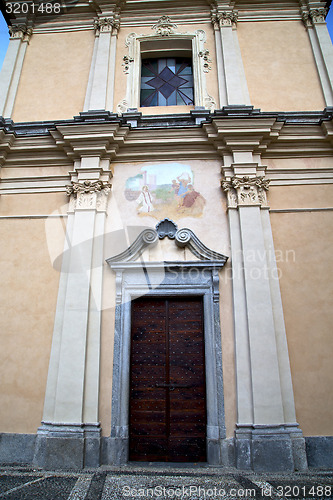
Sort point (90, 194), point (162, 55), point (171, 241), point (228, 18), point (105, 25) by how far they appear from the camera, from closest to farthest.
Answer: point (171, 241)
point (90, 194)
point (228, 18)
point (105, 25)
point (162, 55)

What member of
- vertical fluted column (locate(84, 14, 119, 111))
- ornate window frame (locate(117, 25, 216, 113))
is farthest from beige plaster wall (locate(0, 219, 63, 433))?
ornate window frame (locate(117, 25, 216, 113))

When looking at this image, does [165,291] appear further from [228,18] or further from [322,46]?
[228,18]

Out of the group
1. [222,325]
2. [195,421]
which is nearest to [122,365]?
[195,421]

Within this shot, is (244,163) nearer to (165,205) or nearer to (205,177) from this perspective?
(205,177)

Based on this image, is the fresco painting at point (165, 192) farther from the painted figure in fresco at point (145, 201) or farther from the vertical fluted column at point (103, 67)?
the vertical fluted column at point (103, 67)

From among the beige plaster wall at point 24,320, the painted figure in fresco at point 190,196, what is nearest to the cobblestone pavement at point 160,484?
the beige plaster wall at point 24,320

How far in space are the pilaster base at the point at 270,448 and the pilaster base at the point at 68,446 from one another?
2096 mm

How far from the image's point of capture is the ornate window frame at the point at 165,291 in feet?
15.7

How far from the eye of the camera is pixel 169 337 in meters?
5.23

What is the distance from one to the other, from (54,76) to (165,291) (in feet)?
19.4

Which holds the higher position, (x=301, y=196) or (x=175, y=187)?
(x=175, y=187)

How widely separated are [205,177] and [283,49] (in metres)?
3.98

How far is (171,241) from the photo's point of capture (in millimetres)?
5629

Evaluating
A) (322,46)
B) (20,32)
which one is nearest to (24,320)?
(20,32)
